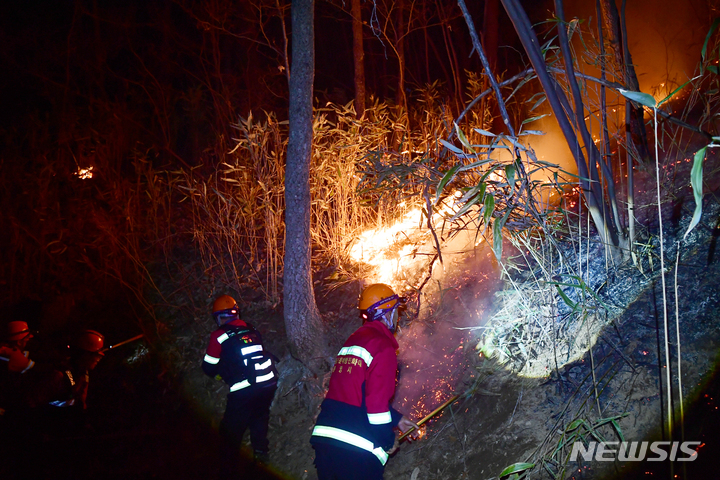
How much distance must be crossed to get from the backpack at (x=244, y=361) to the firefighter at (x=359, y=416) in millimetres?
1568

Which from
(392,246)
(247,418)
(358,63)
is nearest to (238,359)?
(247,418)

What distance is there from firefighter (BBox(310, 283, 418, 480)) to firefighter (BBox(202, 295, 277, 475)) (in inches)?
62.2

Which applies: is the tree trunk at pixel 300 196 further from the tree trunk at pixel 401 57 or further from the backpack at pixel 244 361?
the tree trunk at pixel 401 57

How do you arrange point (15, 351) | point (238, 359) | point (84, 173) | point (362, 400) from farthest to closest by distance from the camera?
point (84, 173), point (15, 351), point (238, 359), point (362, 400)

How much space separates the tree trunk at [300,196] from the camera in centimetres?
484

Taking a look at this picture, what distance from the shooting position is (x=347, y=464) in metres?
2.90

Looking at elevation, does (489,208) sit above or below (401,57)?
below

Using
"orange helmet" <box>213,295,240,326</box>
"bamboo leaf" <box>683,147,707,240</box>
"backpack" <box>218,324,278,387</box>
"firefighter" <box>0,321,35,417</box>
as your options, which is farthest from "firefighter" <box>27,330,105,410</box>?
"bamboo leaf" <box>683,147,707,240</box>

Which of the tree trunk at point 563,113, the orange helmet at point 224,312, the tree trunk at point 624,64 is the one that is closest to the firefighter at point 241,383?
the orange helmet at point 224,312

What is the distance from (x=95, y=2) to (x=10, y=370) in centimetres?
919

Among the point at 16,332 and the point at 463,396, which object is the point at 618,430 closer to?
the point at 463,396

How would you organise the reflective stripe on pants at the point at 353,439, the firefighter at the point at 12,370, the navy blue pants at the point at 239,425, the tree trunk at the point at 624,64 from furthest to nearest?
the firefighter at the point at 12,370, the navy blue pants at the point at 239,425, the tree trunk at the point at 624,64, the reflective stripe on pants at the point at 353,439

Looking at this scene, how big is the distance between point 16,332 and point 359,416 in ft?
18.5

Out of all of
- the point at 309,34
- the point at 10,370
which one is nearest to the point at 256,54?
the point at 309,34
